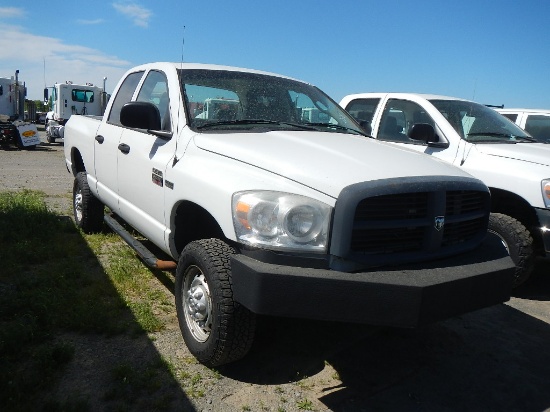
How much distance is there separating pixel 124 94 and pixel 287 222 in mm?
3217

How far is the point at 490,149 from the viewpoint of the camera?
16.5 ft

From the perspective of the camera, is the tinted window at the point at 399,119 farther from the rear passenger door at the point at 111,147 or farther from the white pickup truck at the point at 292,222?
the rear passenger door at the point at 111,147

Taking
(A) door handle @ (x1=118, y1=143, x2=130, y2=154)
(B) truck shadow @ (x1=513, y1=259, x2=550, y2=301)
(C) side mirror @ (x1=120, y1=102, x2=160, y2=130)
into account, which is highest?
(C) side mirror @ (x1=120, y1=102, x2=160, y2=130)

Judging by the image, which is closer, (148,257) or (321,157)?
(321,157)

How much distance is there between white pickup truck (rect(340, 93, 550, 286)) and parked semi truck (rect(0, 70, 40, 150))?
14.8 m

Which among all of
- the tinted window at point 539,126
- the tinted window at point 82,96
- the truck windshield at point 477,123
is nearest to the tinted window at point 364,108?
the truck windshield at point 477,123

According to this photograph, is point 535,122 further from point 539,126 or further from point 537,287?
point 537,287

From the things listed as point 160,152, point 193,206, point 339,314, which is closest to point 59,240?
point 160,152

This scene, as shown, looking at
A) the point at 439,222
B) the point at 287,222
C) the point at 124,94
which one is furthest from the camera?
the point at 124,94

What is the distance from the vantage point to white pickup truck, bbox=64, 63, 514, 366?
2.42 m

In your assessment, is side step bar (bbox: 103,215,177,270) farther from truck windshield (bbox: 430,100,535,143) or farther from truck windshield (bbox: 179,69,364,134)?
truck windshield (bbox: 430,100,535,143)

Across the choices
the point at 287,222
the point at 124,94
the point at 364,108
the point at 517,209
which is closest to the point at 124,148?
the point at 124,94

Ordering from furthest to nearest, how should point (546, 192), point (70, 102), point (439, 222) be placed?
point (70, 102) < point (546, 192) < point (439, 222)

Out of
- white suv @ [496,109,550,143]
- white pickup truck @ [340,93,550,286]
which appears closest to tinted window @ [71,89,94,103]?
white pickup truck @ [340,93,550,286]
